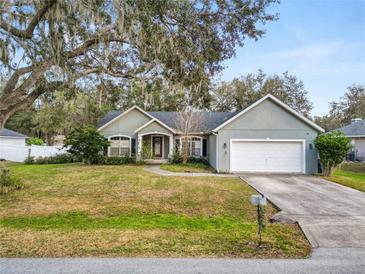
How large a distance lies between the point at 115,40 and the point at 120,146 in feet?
49.6

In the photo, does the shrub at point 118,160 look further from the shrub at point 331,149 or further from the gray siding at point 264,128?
the shrub at point 331,149

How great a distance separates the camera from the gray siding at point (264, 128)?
687 inches

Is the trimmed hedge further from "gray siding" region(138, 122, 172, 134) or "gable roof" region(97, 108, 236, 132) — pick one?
"gray siding" region(138, 122, 172, 134)

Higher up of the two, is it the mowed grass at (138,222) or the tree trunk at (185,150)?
the tree trunk at (185,150)

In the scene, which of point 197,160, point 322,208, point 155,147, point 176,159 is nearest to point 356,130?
point 197,160

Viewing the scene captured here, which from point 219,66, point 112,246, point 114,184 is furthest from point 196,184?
point 112,246

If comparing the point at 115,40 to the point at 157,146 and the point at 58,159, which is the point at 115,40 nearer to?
the point at 157,146

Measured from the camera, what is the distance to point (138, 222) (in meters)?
7.34

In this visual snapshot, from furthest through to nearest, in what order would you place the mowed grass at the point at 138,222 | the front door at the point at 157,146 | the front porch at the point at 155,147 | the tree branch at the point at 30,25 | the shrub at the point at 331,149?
the front door at the point at 157,146, the front porch at the point at 155,147, the shrub at the point at 331,149, the tree branch at the point at 30,25, the mowed grass at the point at 138,222

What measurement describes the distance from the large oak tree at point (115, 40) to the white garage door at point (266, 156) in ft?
29.0

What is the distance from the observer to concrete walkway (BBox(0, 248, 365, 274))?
4.43 metres

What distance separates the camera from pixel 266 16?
8.66m

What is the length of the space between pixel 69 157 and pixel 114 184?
11907 mm

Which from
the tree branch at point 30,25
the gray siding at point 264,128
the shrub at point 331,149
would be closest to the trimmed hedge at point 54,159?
the gray siding at point 264,128
